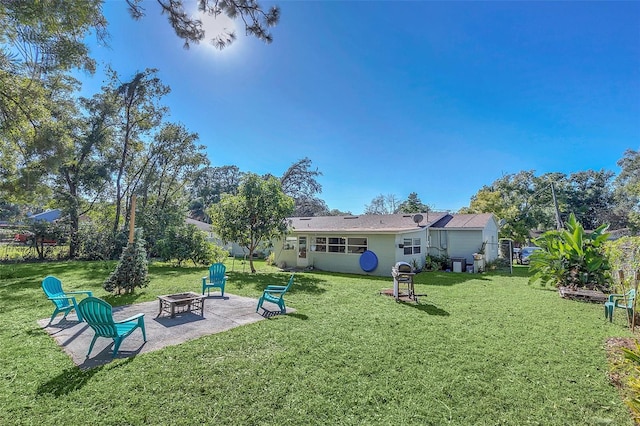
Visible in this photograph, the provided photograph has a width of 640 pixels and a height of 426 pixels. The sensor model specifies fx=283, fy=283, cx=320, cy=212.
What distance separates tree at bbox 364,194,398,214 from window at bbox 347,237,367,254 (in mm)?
39327

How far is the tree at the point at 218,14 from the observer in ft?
16.0

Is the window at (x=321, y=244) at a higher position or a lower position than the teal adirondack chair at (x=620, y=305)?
higher

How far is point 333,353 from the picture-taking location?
4.70 m

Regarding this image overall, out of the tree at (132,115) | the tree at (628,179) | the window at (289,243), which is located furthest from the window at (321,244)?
the tree at (628,179)

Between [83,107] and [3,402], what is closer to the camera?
[3,402]

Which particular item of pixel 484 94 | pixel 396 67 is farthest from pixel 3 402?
pixel 484 94

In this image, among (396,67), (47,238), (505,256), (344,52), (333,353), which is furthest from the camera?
(505,256)

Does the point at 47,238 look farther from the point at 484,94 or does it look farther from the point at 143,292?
the point at 484,94

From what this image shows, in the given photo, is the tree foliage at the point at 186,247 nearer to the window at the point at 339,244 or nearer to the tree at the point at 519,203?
the window at the point at 339,244

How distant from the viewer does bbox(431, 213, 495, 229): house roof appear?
17731 mm

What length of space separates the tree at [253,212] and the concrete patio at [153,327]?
21.6 feet

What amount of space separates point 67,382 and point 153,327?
7.11 feet

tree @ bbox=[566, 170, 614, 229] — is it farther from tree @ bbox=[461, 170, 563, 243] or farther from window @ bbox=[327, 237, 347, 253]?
window @ bbox=[327, 237, 347, 253]

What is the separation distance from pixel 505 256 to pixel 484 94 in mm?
14546
